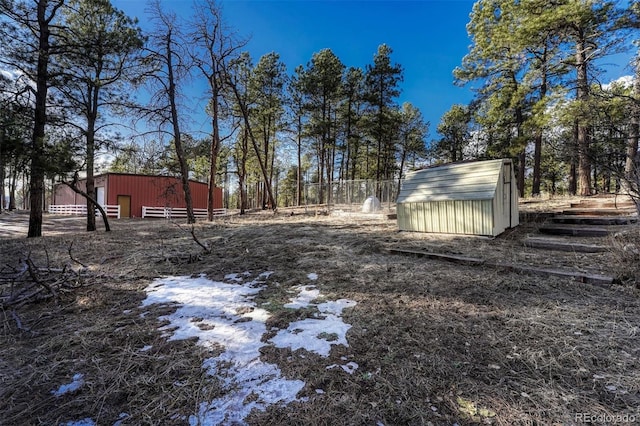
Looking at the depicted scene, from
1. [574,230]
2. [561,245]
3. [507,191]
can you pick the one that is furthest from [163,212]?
[574,230]

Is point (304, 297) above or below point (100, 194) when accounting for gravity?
below

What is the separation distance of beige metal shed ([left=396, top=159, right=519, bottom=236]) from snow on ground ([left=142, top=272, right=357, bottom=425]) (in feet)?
14.0

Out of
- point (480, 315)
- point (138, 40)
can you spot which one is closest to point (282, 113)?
point (138, 40)

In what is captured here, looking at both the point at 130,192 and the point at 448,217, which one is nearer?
the point at 448,217

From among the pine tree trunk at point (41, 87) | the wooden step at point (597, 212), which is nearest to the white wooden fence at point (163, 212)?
the pine tree trunk at point (41, 87)

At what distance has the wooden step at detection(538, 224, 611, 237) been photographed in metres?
5.56

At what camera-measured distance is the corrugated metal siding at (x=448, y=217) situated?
6121 millimetres

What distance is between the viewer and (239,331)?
2.51 meters

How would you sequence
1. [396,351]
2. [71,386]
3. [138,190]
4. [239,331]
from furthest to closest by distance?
1. [138,190]
2. [239,331]
3. [396,351]
4. [71,386]

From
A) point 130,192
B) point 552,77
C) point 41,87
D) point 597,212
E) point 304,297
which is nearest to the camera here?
point 304,297

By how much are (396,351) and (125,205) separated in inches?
943

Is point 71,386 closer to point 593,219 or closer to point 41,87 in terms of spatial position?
point 593,219

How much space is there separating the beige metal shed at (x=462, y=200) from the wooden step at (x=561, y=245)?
751 mm

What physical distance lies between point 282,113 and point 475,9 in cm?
1255
